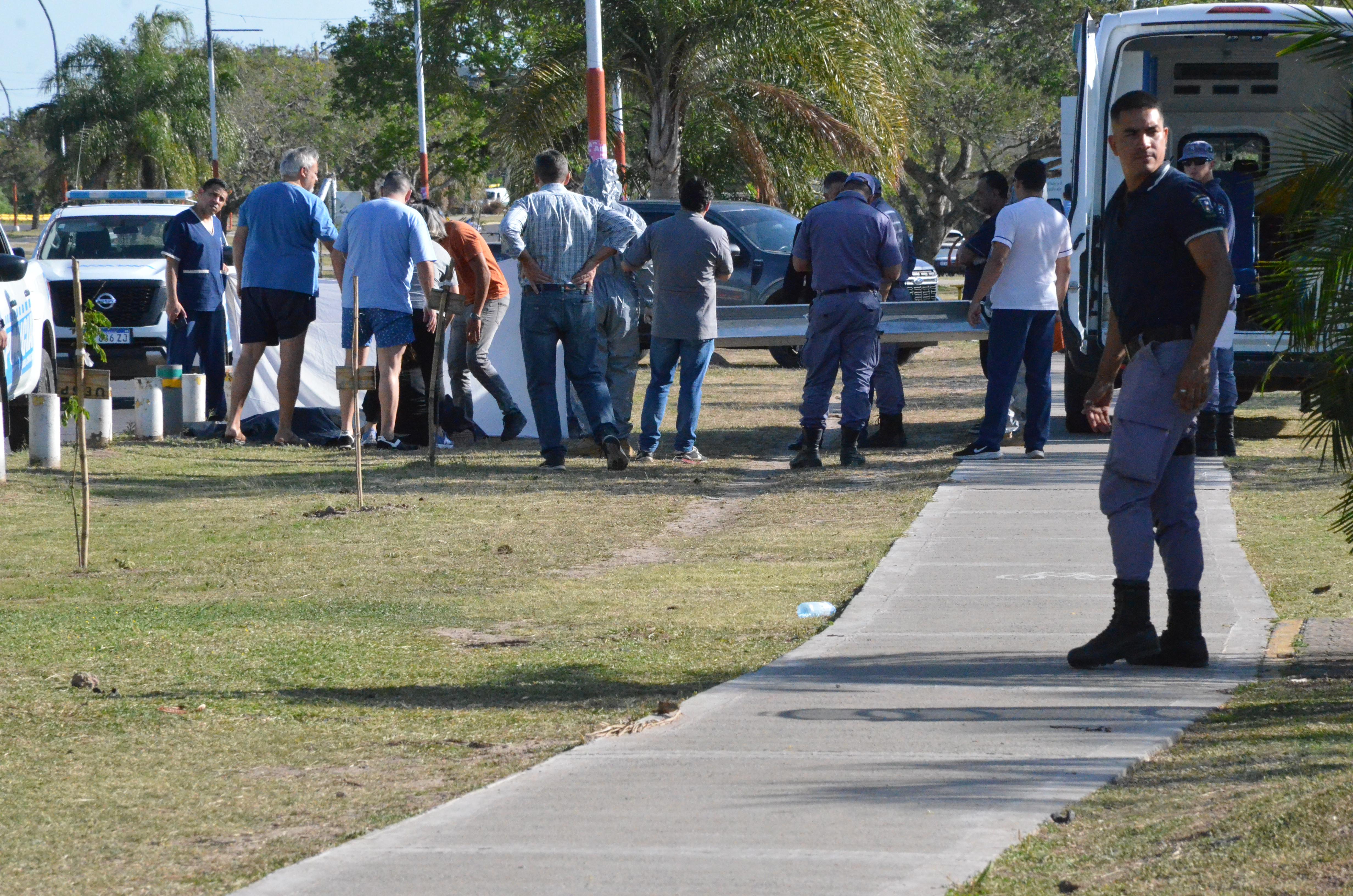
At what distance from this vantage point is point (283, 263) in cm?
1242

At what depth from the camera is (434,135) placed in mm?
63312

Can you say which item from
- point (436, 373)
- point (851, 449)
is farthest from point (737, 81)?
point (436, 373)

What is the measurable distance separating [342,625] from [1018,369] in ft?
19.7

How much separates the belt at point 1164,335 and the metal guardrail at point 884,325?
261 inches

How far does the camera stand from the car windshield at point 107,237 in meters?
17.9

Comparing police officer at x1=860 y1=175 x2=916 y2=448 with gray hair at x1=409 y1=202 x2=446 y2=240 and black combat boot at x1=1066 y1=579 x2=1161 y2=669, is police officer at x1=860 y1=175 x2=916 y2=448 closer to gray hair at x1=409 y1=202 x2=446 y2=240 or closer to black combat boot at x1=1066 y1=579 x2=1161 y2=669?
gray hair at x1=409 y1=202 x2=446 y2=240

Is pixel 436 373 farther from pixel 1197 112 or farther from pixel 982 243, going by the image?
pixel 1197 112

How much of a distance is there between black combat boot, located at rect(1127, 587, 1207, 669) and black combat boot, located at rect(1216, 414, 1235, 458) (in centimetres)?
600

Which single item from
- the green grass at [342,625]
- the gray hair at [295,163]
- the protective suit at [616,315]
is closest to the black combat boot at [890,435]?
the green grass at [342,625]

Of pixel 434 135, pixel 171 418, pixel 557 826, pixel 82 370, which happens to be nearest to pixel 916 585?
pixel 557 826

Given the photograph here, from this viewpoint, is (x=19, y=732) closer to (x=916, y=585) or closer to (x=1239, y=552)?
(x=916, y=585)

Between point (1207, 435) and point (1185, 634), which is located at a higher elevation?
point (1207, 435)

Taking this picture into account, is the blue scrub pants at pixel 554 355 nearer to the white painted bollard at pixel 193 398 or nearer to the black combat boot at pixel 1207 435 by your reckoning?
the black combat boot at pixel 1207 435

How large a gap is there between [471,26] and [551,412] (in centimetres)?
2571
